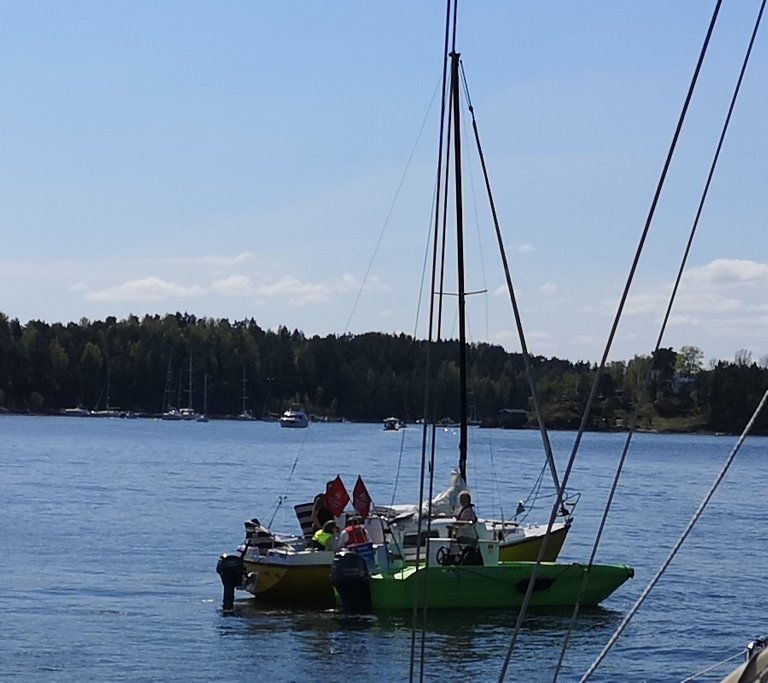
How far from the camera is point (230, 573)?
31.0m

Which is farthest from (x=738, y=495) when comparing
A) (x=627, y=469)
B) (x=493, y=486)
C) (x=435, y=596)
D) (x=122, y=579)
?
(x=435, y=596)

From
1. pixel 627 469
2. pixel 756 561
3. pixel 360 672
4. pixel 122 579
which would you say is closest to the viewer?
pixel 360 672

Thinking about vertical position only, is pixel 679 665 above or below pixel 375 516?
below

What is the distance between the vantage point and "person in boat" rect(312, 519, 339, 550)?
99.7 ft

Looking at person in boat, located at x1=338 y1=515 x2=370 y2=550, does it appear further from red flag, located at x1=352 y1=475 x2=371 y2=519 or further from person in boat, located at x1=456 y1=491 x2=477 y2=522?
red flag, located at x1=352 y1=475 x2=371 y2=519

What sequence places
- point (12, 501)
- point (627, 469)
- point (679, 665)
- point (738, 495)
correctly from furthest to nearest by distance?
point (627, 469) → point (738, 495) → point (12, 501) → point (679, 665)

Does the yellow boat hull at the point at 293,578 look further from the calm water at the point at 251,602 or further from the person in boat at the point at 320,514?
the person in boat at the point at 320,514

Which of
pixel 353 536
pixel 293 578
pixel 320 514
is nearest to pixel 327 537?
pixel 293 578

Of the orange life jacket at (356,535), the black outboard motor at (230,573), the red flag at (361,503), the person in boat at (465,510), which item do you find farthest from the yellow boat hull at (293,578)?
the person in boat at (465,510)

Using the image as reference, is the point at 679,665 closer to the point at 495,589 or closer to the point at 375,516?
the point at 495,589

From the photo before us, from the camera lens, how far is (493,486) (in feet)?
277

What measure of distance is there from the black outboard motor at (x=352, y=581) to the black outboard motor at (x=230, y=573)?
2.89 meters

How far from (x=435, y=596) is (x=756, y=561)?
1921cm

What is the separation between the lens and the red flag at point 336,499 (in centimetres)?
3192
